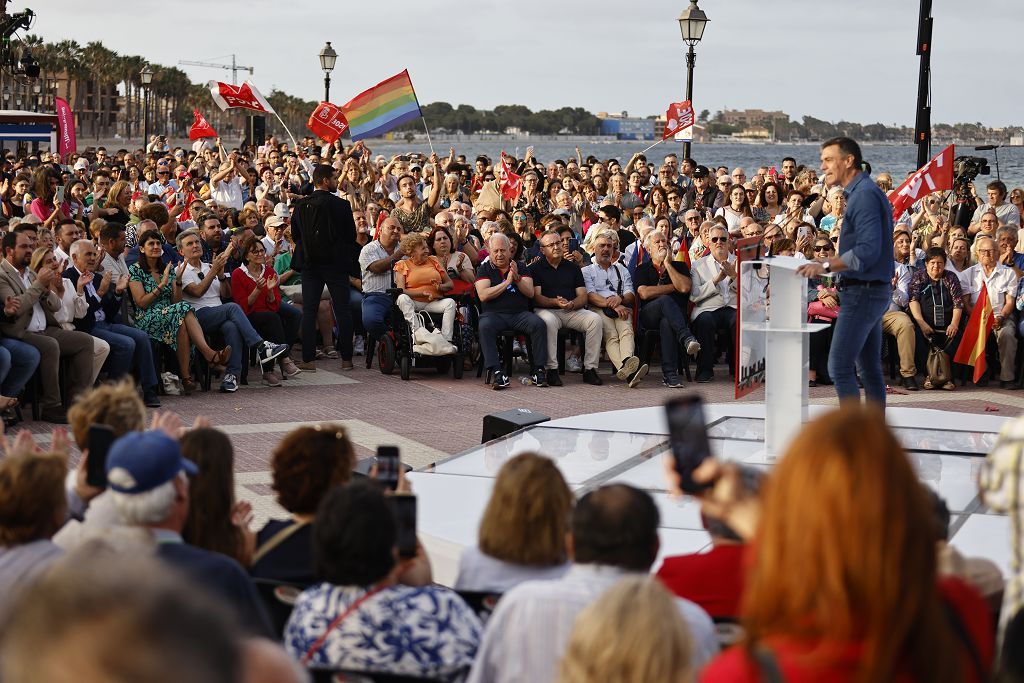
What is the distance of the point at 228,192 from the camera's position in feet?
65.3

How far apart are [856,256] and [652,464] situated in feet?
5.46

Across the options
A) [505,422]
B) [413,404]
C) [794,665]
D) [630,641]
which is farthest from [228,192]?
[794,665]

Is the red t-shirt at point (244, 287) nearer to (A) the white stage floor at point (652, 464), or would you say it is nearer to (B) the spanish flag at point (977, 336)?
(A) the white stage floor at point (652, 464)

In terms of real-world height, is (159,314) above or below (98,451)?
below

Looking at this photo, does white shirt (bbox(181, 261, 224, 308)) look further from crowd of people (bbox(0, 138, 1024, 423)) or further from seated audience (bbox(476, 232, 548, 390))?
seated audience (bbox(476, 232, 548, 390))

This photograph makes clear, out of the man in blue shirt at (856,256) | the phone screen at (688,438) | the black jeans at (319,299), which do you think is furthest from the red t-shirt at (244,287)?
the phone screen at (688,438)

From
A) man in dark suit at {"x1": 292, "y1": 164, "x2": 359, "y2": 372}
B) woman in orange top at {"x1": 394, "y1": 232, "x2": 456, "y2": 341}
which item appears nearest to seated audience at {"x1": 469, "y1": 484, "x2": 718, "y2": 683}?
woman in orange top at {"x1": 394, "y1": 232, "x2": 456, "y2": 341}

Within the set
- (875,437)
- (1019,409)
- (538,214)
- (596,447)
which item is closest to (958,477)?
(596,447)

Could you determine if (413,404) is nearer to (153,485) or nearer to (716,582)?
(153,485)

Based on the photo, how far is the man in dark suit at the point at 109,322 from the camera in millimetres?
10414

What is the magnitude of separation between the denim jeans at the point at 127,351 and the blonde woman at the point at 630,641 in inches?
331

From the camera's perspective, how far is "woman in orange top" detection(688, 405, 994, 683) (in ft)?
7.11

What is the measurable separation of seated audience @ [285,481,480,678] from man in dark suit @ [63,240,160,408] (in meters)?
7.15

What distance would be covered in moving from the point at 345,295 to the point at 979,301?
6061 millimetres
